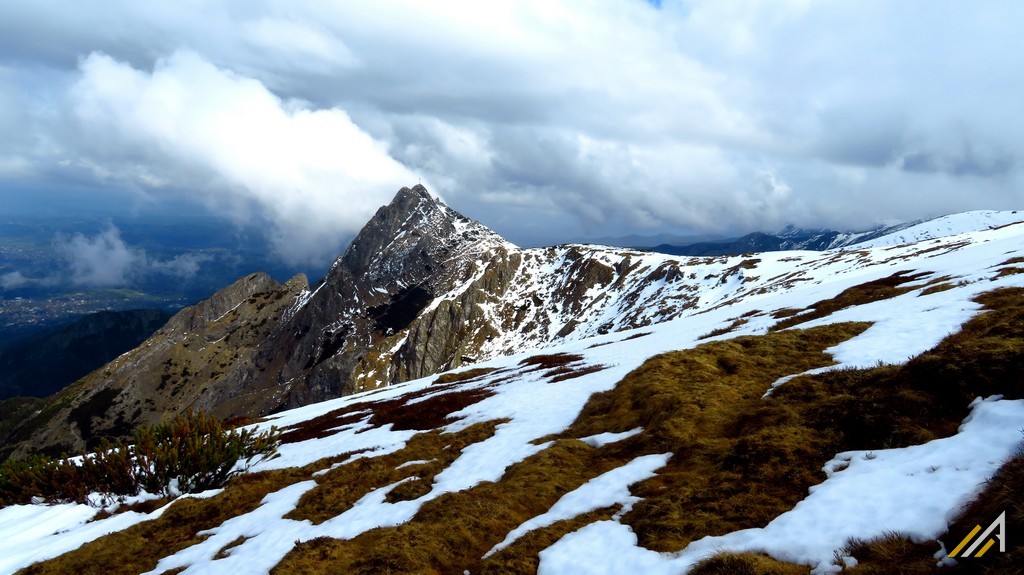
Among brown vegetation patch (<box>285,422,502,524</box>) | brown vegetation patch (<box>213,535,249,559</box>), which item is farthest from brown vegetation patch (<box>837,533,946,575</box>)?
brown vegetation patch (<box>213,535,249,559</box>)

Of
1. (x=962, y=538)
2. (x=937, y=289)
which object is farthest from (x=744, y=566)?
(x=937, y=289)

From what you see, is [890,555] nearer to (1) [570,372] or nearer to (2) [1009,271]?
(1) [570,372]

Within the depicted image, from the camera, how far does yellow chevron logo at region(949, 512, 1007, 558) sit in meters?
6.61

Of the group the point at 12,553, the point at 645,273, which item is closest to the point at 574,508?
the point at 12,553

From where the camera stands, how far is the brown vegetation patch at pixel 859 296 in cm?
3575

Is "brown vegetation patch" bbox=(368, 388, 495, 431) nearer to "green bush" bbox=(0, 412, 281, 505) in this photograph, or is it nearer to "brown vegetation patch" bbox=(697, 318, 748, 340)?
"green bush" bbox=(0, 412, 281, 505)

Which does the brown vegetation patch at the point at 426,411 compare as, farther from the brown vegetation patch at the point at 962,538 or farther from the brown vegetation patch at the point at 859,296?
the brown vegetation patch at the point at 859,296

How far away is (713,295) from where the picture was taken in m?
122

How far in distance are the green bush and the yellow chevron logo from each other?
27.7 meters

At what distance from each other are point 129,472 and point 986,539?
2997 centimetres

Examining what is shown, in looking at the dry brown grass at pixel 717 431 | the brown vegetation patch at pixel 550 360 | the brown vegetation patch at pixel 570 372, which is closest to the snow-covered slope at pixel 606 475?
the brown vegetation patch at pixel 570 372

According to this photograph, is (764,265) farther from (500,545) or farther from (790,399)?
(500,545)

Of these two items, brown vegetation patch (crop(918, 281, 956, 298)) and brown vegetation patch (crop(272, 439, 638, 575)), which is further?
brown vegetation patch (crop(918, 281, 956, 298))

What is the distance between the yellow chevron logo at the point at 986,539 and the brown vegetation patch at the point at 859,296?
30132 mm
